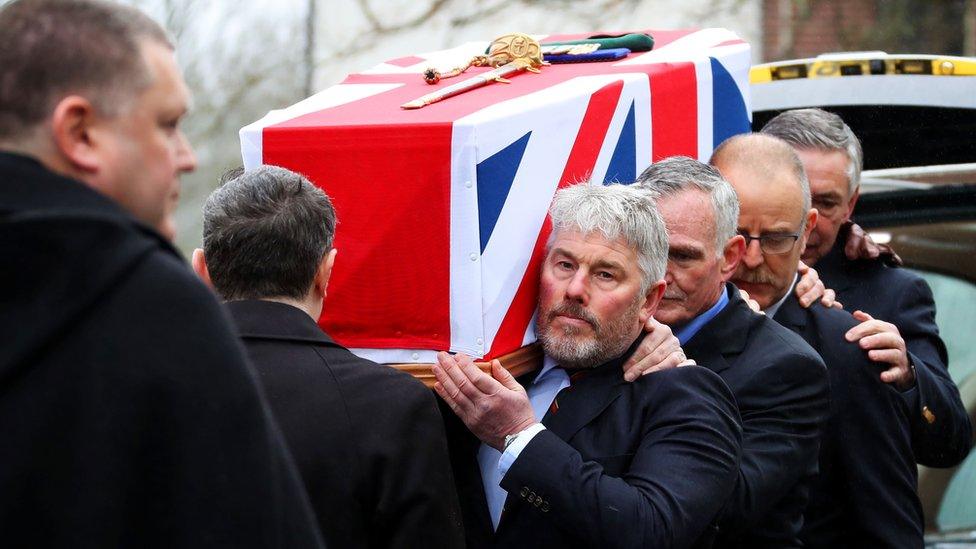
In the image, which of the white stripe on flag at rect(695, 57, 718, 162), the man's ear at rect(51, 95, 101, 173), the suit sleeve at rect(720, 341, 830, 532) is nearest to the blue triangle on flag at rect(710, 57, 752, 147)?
the white stripe on flag at rect(695, 57, 718, 162)

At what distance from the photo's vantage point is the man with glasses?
3.39 m

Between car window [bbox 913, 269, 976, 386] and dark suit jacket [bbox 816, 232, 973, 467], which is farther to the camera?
car window [bbox 913, 269, 976, 386]

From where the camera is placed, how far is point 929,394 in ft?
11.6

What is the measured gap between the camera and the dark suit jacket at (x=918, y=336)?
3.54 m

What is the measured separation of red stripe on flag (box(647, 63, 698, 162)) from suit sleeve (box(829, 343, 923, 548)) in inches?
25.9

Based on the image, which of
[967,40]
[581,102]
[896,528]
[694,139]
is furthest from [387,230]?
[967,40]

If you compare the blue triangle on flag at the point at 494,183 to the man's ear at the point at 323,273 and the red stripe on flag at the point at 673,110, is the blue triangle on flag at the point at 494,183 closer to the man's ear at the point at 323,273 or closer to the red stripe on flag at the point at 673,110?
the man's ear at the point at 323,273

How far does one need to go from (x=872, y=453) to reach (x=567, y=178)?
40.2 inches

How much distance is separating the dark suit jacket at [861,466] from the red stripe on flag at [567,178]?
2.66ft

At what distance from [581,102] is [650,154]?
0.42 meters

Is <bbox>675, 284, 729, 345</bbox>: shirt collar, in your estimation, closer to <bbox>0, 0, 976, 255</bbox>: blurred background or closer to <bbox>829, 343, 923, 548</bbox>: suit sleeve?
<bbox>829, 343, 923, 548</bbox>: suit sleeve

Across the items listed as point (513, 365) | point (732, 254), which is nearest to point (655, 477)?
point (513, 365)

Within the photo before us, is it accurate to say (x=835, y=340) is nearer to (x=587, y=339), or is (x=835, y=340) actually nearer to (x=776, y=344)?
(x=776, y=344)

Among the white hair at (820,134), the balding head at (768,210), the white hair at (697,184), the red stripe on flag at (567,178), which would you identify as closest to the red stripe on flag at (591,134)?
the red stripe on flag at (567,178)
